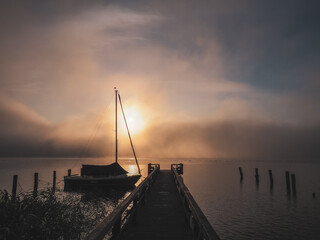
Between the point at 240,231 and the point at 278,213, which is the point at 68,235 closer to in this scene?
the point at 240,231

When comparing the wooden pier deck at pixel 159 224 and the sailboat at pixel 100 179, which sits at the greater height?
the wooden pier deck at pixel 159 224

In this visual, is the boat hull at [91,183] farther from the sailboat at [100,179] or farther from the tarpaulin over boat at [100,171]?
the tarpaulin over boat at [100,171]

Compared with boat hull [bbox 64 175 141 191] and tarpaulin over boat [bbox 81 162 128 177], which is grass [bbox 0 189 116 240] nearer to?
boat hull [bbox 64 175 141 191]

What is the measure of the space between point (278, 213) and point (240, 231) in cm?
824

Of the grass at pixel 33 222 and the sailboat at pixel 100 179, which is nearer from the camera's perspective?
the grass at pixel 33 222

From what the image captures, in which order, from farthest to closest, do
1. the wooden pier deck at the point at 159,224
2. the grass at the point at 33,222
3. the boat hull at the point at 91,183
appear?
the boat hull at the point at 91,183
the wooden pier deck at the point at 159,224
the grass at the point at 33,222

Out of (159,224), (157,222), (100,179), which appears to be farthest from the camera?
(100,179)

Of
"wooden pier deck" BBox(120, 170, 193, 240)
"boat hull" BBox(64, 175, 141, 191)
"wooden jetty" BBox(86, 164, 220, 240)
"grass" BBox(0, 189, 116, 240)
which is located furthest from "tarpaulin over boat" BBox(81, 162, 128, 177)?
"grass" BBox(0, 189, 116, 240)

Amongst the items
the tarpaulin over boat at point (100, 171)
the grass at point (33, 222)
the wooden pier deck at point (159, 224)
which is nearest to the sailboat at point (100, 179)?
the tarpaulin over boat at point (100, 171)

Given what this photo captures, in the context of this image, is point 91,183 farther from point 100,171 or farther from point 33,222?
point 33,222

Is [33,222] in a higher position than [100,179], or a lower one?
higher

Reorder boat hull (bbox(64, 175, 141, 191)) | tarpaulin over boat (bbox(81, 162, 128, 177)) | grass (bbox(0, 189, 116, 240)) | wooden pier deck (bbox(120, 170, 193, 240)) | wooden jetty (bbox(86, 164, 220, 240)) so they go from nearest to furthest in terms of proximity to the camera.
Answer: wooden jetty (bbox(86, 164, 220, 240))
grass (bbox(0, 189, 116, 240))
wooden pier deck (bbox(120, 170, 193, 240))
boat hull (bbox(64, 175, 141, 191))
tarpaulin over boat (bbox(81, 162, 128, 177))

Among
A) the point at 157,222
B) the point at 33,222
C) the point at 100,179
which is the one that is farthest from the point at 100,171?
the point at 33,222

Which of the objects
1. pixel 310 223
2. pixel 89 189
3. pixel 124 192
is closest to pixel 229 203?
pixel 310 223
